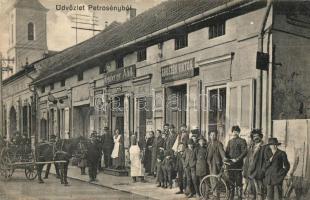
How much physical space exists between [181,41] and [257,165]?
15.0 feet

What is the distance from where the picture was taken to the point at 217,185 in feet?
24.5

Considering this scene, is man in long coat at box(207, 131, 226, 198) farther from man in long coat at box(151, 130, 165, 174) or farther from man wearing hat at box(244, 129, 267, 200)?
man in long coat at box(151, 130, 165, 174)

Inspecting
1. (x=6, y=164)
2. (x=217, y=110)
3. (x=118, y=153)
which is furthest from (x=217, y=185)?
(x=6, y=164)

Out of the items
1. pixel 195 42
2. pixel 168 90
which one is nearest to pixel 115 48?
pixel 168 90

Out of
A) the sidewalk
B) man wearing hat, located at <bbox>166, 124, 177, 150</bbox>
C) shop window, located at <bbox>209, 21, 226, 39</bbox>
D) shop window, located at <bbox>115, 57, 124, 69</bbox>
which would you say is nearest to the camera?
the sidewalk

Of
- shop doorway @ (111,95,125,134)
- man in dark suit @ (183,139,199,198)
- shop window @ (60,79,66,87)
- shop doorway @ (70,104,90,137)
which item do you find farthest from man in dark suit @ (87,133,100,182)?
shop window @ (60,79,66,87)

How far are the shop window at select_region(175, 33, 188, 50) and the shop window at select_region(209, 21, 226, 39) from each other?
102 centimetres

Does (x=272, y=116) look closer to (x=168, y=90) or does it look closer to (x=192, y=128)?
(x=192, y=128)

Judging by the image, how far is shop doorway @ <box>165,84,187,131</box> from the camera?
11.1 m

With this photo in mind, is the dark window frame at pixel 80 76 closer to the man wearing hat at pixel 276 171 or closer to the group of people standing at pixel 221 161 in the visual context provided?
the group of people standing at pixel 221 161

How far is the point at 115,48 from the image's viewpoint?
1296 centimetres

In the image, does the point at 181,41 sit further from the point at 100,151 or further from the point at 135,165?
the point at 100,151

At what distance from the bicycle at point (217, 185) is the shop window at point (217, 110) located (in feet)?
5.60

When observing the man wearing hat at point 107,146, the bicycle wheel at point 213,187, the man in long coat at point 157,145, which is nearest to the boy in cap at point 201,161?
the bicycle wheel at point 213,187
